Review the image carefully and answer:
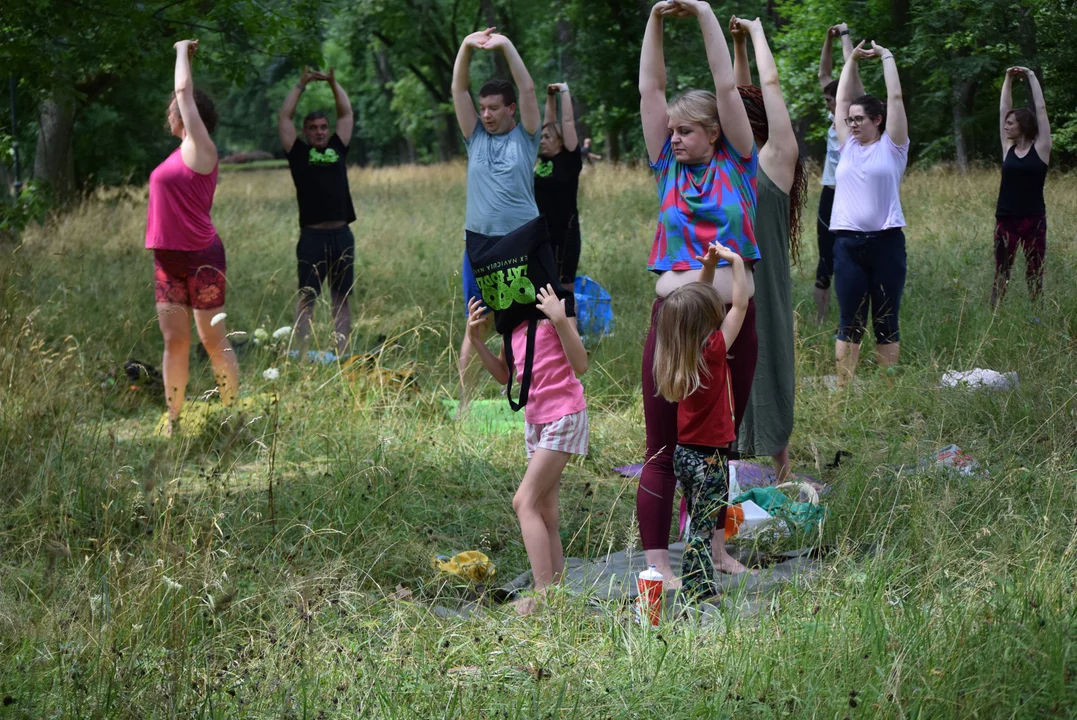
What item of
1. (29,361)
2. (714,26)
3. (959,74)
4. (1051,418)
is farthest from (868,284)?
(959,74)

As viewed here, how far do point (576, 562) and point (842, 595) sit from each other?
1.43 m

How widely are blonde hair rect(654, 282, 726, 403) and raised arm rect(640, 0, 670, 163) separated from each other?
813mm

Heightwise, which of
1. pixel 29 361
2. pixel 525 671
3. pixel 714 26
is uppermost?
pixel 714 26

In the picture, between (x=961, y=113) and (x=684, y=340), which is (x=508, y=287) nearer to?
(x=684, y=340)

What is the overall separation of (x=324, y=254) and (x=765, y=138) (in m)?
3.74

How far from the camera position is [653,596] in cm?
350

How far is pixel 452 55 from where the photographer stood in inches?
1454

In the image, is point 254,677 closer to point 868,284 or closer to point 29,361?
point 29,361

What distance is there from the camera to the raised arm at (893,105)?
6.30 m

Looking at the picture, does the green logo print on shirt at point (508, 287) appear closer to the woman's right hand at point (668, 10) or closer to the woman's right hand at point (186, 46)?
the woman's right hand at point (668, 10)

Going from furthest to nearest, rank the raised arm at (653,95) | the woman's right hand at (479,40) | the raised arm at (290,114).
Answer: the raised arm at (290,114), the woman's right hand at (479,40), the raised arm at (653,95)

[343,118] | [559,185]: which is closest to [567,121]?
[559,185]

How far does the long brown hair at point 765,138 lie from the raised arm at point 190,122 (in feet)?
9.69

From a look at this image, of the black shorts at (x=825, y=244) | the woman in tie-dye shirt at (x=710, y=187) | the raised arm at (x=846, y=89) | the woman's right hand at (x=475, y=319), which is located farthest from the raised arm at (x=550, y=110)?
the woman's right hand at (x=475, y=319)
